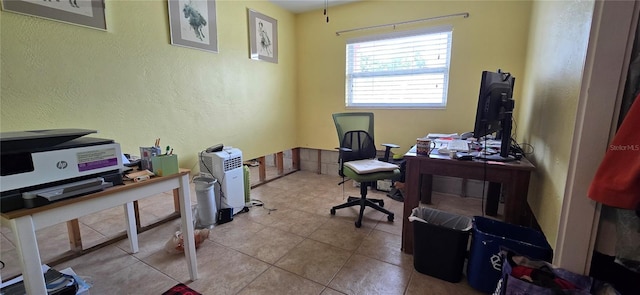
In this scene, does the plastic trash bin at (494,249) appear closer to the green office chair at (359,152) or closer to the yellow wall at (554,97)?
the yellow wall at (554,97)

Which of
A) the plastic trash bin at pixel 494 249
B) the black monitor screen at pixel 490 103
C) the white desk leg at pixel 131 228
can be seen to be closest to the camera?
the plastic trash bin at pixel 494 249

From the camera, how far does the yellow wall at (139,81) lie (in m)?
1.63

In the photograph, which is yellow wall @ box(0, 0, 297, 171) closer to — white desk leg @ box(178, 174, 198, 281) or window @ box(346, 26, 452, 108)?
white desk leg @ box(178, 174, 198, 281)

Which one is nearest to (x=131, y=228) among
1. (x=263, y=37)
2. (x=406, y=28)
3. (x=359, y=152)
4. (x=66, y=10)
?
(x=66, y=10)

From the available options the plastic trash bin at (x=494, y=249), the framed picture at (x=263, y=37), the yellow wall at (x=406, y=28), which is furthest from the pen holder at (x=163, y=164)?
the yellow wall at (x=406, y=28)

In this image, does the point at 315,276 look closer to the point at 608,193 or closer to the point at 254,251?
the point at 254,251

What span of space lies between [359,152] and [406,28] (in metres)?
1.78

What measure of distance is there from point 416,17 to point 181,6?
2616 millimetres

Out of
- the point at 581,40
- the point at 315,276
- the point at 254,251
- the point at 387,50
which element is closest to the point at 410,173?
the point at 315,276

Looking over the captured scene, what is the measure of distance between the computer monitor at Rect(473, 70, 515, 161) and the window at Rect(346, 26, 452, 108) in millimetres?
1364

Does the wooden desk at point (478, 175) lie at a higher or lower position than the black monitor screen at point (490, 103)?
lower

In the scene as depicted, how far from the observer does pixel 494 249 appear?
1.45 m

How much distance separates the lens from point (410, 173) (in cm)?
188

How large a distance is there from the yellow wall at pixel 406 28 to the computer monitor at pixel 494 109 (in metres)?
1.25
